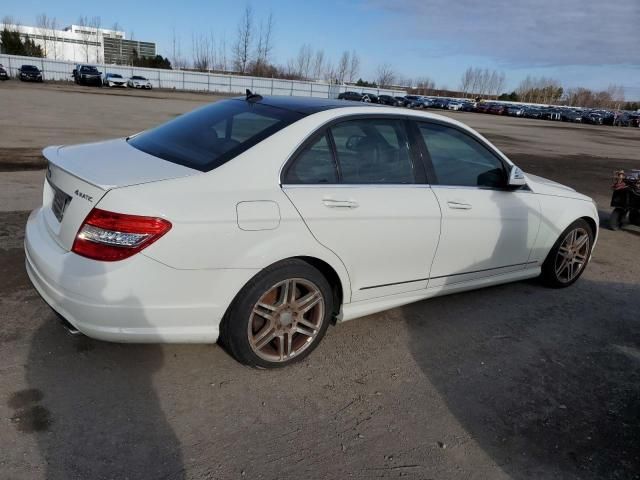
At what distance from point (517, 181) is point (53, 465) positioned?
3694 mm

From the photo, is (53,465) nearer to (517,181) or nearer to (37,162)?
(517,181)

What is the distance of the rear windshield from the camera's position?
3.16 metres

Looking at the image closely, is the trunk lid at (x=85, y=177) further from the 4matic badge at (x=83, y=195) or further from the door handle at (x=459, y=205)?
the door handle at (x=459, y=205)

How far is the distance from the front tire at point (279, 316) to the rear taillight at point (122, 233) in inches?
24.3

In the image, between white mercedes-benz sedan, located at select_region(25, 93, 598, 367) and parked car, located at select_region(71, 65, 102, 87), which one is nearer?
white mercedes-benz sedan, located at select_region(25, 93, 598, 367)

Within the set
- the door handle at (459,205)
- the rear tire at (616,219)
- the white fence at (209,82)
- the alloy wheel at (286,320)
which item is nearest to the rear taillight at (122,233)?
the alloy wheel at (286,320)

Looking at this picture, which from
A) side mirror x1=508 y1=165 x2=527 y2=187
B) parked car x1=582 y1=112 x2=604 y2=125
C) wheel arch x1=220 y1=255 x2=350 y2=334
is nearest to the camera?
wheel arch x1=220 y1=255 x2=350 y2=334

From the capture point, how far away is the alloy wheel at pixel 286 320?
3.17 m

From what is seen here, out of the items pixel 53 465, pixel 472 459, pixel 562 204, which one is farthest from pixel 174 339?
pixel 562 204

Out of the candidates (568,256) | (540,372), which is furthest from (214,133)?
(568,256)

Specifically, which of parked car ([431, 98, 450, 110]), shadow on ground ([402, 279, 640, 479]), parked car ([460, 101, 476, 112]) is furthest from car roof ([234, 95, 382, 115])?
parked car ([460, 101, 476, 112])

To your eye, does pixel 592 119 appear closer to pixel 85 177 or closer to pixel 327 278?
pixel 327 278

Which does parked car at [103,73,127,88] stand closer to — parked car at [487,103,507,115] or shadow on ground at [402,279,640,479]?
parked car at [487,103,507,115]

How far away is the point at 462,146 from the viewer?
413cm
